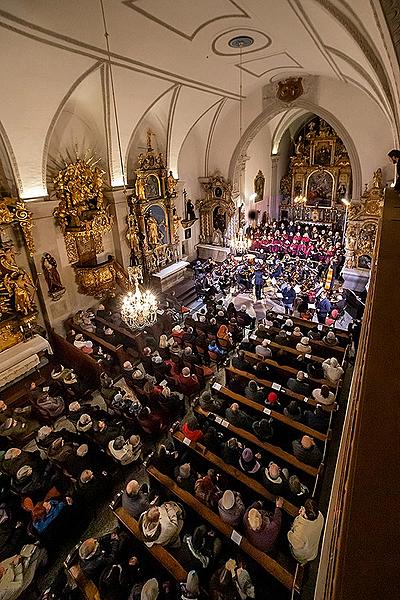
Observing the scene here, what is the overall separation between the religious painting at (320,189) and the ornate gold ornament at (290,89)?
26.8 feet

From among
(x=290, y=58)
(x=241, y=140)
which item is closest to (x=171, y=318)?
(x=290, y=58)

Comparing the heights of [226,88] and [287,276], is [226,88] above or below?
above

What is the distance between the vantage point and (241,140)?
1433 cm

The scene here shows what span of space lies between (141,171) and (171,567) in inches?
438

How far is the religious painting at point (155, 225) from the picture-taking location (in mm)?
12438

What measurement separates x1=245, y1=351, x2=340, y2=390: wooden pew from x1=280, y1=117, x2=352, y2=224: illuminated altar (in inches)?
600

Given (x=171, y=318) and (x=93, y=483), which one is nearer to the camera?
(x=93, y=483)

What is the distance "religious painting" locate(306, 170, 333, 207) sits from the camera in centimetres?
1983

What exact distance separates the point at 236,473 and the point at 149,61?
28.0ft

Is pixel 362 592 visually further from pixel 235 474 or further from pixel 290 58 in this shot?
pixel 290 58

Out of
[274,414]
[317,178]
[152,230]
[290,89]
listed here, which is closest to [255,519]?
[274,414]

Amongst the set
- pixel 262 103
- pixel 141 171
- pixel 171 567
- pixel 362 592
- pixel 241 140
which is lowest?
pixel 171 567

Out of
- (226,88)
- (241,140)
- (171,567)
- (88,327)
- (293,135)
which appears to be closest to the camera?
(171,567)

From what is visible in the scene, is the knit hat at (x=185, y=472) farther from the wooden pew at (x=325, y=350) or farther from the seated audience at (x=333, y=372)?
the wooden pew at (x=325, y=350)
